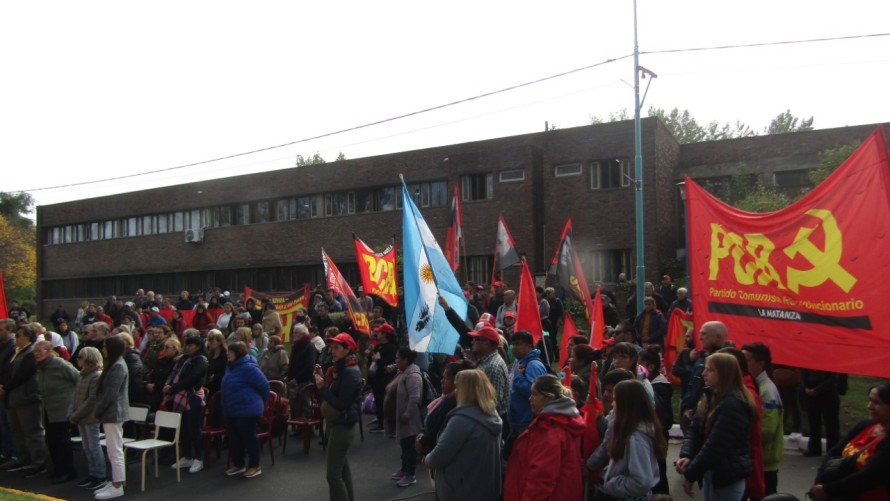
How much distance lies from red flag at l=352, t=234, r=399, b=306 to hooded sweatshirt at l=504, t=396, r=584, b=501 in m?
6.70

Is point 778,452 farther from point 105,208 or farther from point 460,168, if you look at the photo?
point 105,208

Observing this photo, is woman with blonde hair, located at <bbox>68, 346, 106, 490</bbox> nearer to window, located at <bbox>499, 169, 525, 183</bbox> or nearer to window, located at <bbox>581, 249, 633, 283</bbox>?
window, located at <bbox>581, 249, 633, 283</bbox>

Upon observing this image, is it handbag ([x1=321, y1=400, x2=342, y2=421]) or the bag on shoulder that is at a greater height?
handbag ([x1=321, y1=400, x2=342, y2=421])

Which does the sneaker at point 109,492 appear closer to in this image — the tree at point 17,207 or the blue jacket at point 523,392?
the blue jacket at point 523,392

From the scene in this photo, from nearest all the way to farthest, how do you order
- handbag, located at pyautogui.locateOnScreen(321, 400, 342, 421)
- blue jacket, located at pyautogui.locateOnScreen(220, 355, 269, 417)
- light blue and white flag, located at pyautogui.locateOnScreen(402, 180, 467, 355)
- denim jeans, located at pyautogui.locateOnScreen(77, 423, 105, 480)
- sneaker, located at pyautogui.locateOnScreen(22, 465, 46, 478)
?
handbag, located at pyautogui.locateOnScreen(321, 400, 342, 421), light blue and white flag, located at pyautogui.locateOnScreen(402, 180, 467, 355), blue jacket, located at pyautogui.locateOnScreen(220, 355, 269, 417), denim jeans, located at pyautogui.locateOnScreen(77, 423, 105, 480), sneaker, located at pyautogui.locateOnScreen(22, 465, 46, 478)

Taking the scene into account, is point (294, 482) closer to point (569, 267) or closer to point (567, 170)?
point (569, 267)

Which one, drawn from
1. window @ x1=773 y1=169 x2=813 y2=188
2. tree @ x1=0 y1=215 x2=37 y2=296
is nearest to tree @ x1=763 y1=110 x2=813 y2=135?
window @ x1=773 y1=169 x2=813 y2=188

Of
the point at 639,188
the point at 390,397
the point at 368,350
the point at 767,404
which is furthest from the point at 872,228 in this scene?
the point at 639,188

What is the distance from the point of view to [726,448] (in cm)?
459

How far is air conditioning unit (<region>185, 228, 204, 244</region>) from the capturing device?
3838cm

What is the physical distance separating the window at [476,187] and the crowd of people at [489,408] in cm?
1658

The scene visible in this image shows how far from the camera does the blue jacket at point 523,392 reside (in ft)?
19.6

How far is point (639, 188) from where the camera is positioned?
1658cm

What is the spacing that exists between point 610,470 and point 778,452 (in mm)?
1573
